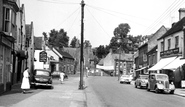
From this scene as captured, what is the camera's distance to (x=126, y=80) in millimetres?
42906

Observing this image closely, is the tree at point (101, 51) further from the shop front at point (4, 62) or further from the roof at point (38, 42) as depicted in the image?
the shop front at point (4, 62)

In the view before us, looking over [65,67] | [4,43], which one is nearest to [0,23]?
[4,43]

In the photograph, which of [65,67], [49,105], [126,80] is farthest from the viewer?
[65,67]

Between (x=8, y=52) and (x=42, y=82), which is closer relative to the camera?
(x=8, y=52)

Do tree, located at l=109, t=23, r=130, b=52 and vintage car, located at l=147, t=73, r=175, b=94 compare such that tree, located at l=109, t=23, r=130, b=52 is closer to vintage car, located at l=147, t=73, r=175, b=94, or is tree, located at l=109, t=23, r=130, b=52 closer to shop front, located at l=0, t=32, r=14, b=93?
vintage car, located at l=147, t=73, r=175, b=94

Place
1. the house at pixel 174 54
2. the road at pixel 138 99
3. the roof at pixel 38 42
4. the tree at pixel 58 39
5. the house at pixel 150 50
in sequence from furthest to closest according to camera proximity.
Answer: the tree at pixel 58 39, the roof at pixel 38 42, the house at pixel 150 50, the house at pixel 174 54, the road at pixel 138 99

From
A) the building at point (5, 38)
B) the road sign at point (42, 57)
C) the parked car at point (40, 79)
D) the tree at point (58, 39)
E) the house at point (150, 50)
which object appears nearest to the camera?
the building at point (5, 38)

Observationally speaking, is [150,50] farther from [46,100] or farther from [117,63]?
[117,63]

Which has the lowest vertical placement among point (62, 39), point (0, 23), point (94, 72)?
point (94, 72)

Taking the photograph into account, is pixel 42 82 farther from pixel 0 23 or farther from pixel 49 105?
pixel 49 105

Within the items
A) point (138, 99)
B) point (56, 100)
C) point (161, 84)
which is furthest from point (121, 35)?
point (56, 100)

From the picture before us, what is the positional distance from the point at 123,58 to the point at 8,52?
7899 cm

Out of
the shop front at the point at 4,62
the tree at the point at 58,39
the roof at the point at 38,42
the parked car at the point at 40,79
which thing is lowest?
the parked car at the point at 40,79

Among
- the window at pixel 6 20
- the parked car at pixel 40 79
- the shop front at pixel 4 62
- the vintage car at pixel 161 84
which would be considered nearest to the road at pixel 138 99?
the vintage car at pixel 161 84
